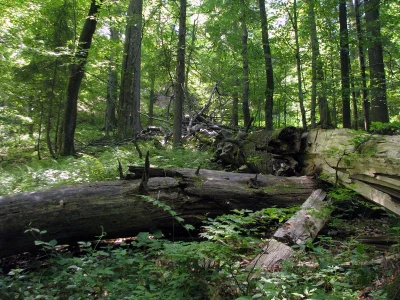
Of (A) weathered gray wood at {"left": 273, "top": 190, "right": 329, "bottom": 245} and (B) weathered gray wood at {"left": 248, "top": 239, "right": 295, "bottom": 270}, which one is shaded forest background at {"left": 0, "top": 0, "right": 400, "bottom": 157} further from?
(B) weathered gray wood at {"left": 248, "top": 239, "right": 295, "bottom": 270}

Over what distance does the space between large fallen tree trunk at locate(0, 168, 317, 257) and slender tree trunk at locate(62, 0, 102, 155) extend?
7.01 metres

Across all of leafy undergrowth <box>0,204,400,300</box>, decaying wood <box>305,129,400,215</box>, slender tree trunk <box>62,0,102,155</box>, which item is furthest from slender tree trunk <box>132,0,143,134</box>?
leafy undergrowth <box>0,204,400,300</box>

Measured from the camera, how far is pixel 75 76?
11.0 metres

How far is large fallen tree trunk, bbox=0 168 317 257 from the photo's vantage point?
172 inches

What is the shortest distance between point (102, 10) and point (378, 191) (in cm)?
1010

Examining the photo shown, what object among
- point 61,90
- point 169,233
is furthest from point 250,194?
point 61,90

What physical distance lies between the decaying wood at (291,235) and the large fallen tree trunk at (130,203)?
0.87 metres

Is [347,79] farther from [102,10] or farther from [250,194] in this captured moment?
[102,10]

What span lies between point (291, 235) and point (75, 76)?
31.5ft

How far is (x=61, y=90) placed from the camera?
12.3 m

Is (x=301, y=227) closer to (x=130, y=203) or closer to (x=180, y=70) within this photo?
(x=130, y=203)

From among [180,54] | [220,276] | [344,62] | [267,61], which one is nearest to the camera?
[220,276]

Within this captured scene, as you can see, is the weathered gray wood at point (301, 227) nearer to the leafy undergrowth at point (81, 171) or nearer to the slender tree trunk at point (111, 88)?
the leafy undergrowth at point (81, 171)

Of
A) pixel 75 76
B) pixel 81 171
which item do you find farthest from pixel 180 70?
pixel 81 171
